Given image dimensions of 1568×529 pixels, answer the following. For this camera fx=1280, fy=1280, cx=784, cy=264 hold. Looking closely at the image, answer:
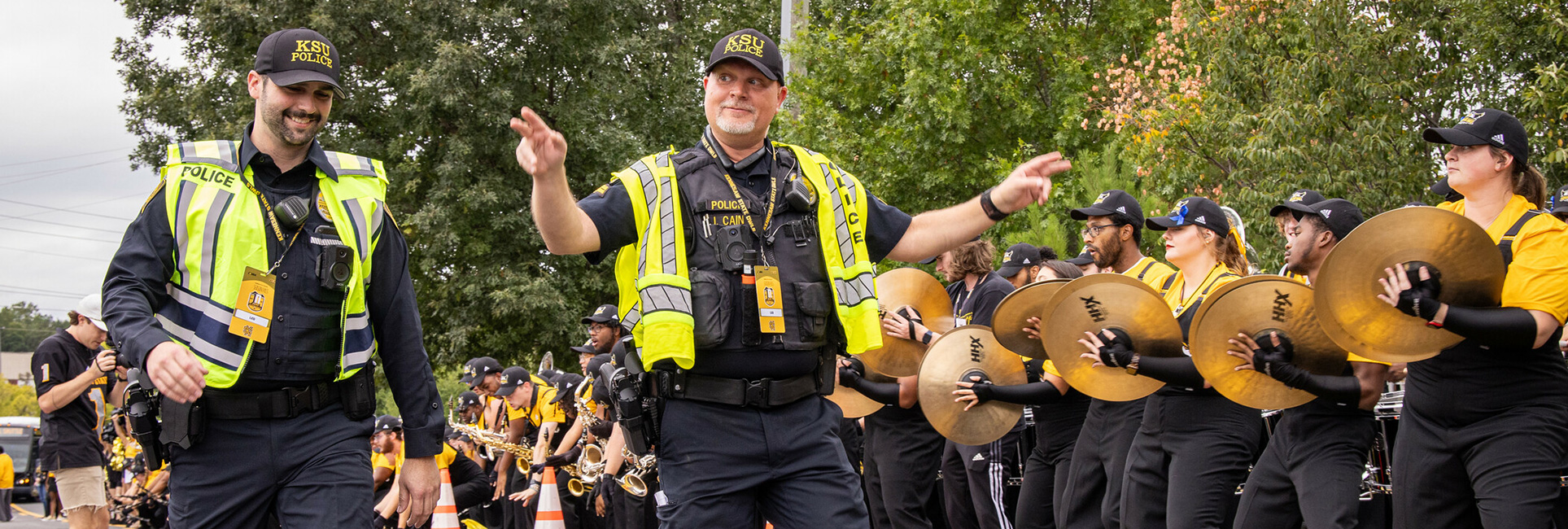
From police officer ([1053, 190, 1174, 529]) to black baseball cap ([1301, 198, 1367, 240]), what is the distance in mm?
853

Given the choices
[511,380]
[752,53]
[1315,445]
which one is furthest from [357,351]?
[511,380]

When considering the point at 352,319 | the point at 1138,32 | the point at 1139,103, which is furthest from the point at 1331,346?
the point at 1138,32

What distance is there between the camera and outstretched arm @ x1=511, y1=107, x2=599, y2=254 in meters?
3.45

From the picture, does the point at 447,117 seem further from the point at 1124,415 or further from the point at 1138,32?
the point at 1124,415

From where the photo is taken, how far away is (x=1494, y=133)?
473 centimetres

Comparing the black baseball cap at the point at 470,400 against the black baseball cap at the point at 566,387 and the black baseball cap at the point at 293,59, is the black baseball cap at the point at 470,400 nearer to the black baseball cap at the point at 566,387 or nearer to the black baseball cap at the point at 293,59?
the black baseball cap at the point at 566,387

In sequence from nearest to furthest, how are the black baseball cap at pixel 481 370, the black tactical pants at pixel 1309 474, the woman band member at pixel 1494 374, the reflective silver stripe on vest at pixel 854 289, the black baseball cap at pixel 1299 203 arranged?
the reflective silver stripe on vest at pixel 854 289 < the woman band member at pixel 1494 374 < the black tactical pants at pixel 1309 474 < the black baseball cap at pixel 1299 203 < the black baseball cap at pixel 481 370

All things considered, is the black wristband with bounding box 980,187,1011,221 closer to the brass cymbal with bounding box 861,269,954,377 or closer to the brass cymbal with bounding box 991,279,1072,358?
the brass cymbal with bounding box 991,279,1072,358

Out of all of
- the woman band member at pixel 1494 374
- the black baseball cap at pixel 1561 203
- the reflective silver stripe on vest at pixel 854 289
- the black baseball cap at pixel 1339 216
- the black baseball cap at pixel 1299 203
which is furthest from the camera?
the black baseball cap at pixel 1299 203

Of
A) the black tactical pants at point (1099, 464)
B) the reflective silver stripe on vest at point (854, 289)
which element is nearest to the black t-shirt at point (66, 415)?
the black tactical pants at point (1099, 464)

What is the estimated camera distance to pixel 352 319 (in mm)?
Answer: 4164

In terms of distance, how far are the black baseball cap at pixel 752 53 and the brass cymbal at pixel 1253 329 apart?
2.45 metres

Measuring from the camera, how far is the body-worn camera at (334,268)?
406cm

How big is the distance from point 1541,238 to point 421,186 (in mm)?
22234
